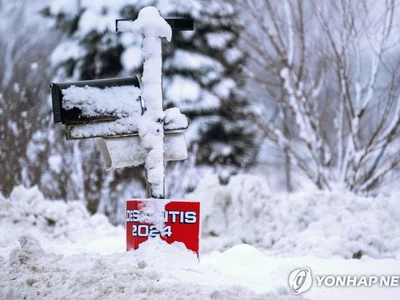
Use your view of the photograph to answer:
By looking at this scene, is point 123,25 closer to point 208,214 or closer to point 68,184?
point 208,214

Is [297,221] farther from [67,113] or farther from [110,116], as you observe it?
[67,113]

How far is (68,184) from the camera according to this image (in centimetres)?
1202

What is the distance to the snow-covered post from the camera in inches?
194

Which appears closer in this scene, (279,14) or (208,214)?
(208,214)

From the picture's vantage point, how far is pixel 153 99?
5.04 m

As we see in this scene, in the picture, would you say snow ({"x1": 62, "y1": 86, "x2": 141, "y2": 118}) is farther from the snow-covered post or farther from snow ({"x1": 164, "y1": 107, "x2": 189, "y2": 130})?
snow ({"x1": 164, "y1": 107, "x2": 189, "y2": 130})

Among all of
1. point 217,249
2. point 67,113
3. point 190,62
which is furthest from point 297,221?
point 190,62

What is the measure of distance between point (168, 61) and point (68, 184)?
198 inches

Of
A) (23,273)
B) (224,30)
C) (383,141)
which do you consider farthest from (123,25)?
(224,30)

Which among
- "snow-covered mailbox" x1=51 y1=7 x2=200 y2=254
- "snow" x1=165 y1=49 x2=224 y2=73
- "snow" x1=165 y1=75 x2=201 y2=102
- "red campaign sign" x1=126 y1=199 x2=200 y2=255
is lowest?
"red campaign sign" x1=126 y1=199 x2=200 y2=255

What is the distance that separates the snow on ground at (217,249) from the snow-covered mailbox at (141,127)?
0.62 feet

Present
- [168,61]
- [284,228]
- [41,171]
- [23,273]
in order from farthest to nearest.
A: 1. [168,61]
2. [41,171]
3. [284,228]
4. [23,273]

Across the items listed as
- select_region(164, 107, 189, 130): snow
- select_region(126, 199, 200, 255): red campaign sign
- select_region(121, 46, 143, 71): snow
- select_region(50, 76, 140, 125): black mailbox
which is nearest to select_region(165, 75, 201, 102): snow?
select_region(121, 46, 143, 71): snow

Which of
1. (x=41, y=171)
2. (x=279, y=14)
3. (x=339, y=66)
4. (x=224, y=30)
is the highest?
(x=224, y=30)
